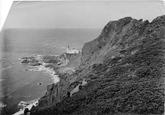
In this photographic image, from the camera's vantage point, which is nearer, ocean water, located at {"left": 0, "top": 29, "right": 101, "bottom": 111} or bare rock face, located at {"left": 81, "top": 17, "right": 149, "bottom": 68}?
ocean water, located at {"left": 0, "top": 29, "right": 101, "bottom": 111}

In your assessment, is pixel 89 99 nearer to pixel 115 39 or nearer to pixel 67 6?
pixel 67 6

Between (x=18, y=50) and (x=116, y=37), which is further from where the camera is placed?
(x=116, y=37)

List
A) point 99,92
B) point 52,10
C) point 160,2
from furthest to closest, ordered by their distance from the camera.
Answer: point 99,92
point 52,10
point 160,2

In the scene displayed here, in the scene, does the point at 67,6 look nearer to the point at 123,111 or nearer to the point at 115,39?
the point at 123,111

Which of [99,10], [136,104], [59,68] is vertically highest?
[99,10]

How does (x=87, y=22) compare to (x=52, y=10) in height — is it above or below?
below

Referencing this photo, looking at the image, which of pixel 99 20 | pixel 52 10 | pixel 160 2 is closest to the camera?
pixel 160 2

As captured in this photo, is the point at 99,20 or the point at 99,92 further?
the point at 99,92

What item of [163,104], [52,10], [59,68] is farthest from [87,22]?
[59,68]

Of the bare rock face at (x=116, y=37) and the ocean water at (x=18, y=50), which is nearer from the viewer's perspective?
the ocean water at (x=18, y=50)

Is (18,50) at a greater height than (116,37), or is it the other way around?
(18,50)
